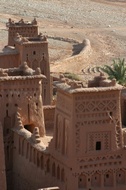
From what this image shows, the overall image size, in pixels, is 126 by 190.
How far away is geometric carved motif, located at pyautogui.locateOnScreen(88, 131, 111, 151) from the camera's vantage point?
31531 mm

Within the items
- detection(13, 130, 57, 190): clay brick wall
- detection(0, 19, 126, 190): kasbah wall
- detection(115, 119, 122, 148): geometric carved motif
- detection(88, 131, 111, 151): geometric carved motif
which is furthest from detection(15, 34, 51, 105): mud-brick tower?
detection(88, 131, 111, 151): geometric carved motif

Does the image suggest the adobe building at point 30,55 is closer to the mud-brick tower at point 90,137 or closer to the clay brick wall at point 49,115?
the clay brick wall at point 49,115

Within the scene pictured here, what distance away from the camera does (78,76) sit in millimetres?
62844

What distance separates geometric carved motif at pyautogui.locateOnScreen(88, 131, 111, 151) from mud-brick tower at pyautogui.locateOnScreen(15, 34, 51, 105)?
496 inches

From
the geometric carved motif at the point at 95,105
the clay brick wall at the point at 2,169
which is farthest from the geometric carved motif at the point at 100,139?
the clay brick wall at the point at 2,169

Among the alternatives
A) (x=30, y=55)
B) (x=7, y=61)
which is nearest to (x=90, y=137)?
(x=7, y=61)

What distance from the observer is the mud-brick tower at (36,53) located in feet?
144

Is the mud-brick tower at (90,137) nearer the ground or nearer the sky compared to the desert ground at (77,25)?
nearer the sky

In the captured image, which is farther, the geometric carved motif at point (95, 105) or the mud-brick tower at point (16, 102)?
the mud-brick tower at point (16, 102)

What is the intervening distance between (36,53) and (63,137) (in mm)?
13224

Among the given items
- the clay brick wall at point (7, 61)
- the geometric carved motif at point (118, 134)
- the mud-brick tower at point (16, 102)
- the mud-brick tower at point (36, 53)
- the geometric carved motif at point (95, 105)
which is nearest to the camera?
the geometric carved motif at point (95, 105)

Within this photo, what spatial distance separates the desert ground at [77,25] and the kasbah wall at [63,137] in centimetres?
2837

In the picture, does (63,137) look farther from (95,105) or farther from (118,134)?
(118,134)

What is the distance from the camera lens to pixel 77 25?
93375 mm
